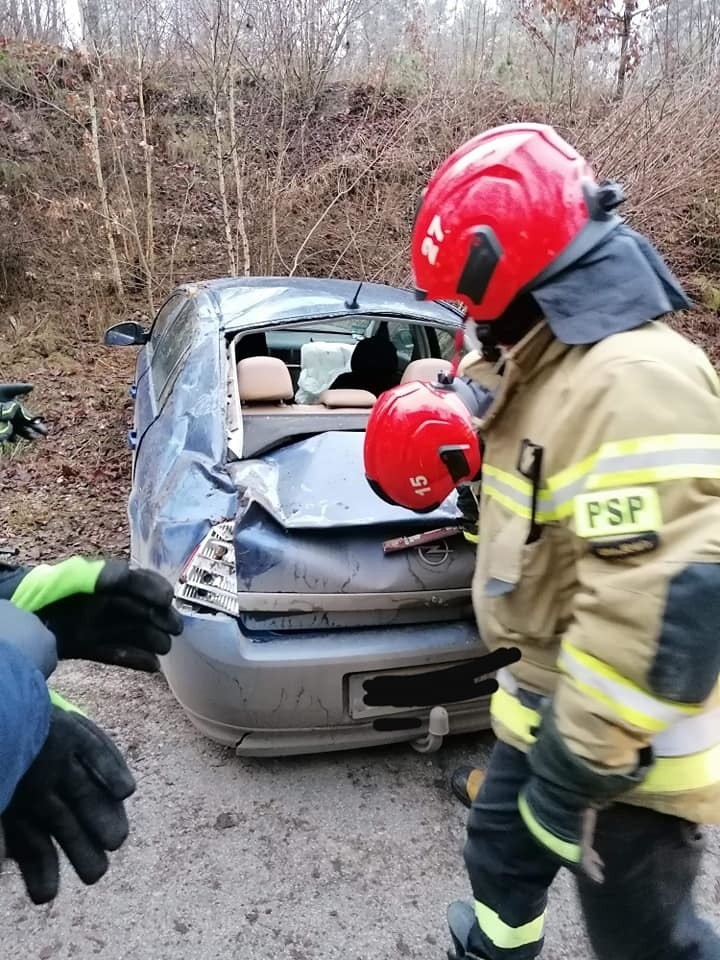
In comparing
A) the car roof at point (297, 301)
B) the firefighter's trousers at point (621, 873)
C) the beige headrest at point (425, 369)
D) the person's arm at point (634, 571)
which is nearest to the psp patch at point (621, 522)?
the person's arm at point (634, 571)

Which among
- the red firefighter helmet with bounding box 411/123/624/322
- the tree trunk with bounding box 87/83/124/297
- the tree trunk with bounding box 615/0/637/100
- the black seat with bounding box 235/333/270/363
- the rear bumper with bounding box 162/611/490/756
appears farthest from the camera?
the tree trunk with bounding box 615/0/637/100

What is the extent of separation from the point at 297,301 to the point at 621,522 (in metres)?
2.90

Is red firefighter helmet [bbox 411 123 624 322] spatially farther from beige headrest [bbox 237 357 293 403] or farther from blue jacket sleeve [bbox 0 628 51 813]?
beige headrest [bbox 237 357 293 403]

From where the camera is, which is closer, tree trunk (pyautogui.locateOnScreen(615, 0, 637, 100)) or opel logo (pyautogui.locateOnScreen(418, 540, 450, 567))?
opel logo (pyautogui.locateOnScreen(418, 540, 450, 567))

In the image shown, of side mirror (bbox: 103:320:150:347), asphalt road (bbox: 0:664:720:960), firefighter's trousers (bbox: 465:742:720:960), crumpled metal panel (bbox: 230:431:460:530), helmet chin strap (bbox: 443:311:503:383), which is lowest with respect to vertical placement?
asphalt road (bbox: 0:664:720:960)

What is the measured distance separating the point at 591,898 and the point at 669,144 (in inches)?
331

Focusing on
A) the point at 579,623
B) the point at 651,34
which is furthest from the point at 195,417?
the point at 651,34

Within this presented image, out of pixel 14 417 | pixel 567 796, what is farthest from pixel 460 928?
pixel 14 417

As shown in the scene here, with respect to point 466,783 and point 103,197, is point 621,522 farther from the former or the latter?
point 103,197

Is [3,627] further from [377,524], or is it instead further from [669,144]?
[669,144]

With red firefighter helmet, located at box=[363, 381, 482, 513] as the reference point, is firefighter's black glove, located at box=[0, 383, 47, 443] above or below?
below

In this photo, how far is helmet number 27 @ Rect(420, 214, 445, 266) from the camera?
4.92ft

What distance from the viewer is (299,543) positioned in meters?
2.44

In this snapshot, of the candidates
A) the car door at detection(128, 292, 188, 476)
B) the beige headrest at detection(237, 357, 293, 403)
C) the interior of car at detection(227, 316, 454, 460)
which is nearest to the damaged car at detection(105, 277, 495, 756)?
the interior of car at detection(227, 316, 454, 460)
